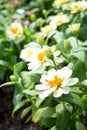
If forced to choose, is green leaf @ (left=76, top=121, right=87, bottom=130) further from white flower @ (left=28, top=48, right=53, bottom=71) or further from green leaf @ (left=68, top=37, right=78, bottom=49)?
green leaf @ (left=68, top=37, right=78, bottom=49)

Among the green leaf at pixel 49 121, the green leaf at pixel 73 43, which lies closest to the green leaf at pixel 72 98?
the green leaf at pixel 49 121

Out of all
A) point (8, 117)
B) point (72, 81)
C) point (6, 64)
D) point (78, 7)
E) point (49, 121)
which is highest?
point (78, 7)

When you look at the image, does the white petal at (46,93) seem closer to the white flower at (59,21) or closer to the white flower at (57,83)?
the white flower at (57,83)

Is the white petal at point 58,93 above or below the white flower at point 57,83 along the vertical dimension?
below

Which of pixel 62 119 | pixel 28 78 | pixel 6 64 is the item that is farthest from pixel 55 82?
pixel 6 64

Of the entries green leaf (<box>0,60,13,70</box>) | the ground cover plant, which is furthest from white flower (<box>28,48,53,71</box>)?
green leaf (<box>0,60,13,70</box>)

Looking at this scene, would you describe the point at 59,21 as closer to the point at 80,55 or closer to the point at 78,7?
the point at 78,7
